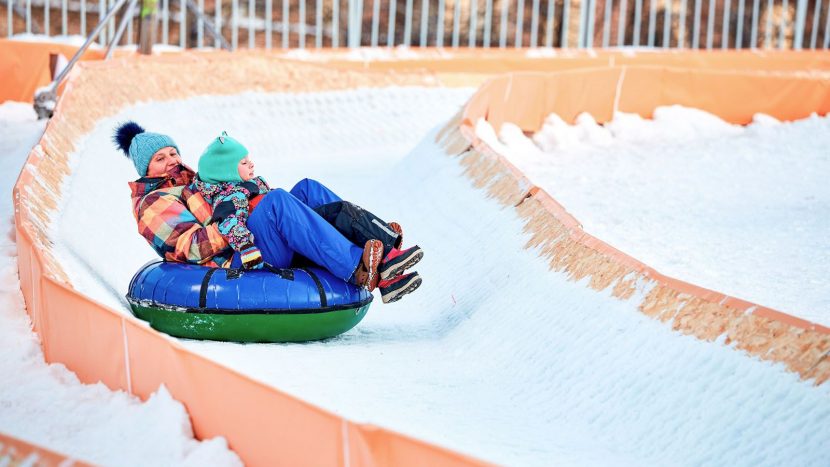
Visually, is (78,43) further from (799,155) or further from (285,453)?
(285,453)

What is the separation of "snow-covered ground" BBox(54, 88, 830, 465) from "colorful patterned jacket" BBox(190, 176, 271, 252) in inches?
15.6

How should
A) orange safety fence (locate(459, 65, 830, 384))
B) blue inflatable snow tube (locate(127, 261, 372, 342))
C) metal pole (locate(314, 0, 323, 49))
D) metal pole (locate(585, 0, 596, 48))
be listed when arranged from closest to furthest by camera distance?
orange safety fence (locate(459, 65, 830, 384)), blue inflatable snow tube (locate(127, 261, 372, 342)), metal pole (locate(314, 0, 323, 49)), metal pole (locate(585, 0, 596, 48))

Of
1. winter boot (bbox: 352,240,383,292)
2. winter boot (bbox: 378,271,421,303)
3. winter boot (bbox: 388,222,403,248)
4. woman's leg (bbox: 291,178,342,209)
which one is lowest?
winter boot (bbox: 378,271,421,303)

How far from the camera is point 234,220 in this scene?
4.27 meters

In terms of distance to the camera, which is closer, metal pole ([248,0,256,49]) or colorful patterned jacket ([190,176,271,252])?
colorful patterned jacket ([190,176,271,252])

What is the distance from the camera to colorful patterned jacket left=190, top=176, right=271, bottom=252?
13.9 ft

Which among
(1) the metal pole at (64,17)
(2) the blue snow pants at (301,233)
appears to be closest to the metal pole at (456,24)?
(1) the metal pole at (64,17)

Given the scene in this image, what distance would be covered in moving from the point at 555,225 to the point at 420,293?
0.81 meters

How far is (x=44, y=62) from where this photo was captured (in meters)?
8.93

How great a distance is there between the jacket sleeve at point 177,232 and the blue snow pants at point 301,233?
0.11 meters

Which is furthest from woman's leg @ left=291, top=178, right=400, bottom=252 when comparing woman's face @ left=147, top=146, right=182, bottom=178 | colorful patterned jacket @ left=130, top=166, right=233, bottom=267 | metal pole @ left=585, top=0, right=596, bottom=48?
metal pole @ left=585, top=0, right=596, bottom=48

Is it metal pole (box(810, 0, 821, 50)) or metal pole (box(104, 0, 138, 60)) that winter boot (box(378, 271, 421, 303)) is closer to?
metal pole (box(104, 0, 138, 60))

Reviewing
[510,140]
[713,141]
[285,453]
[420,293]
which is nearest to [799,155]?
[713,141]

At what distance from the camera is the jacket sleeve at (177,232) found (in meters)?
4.23
